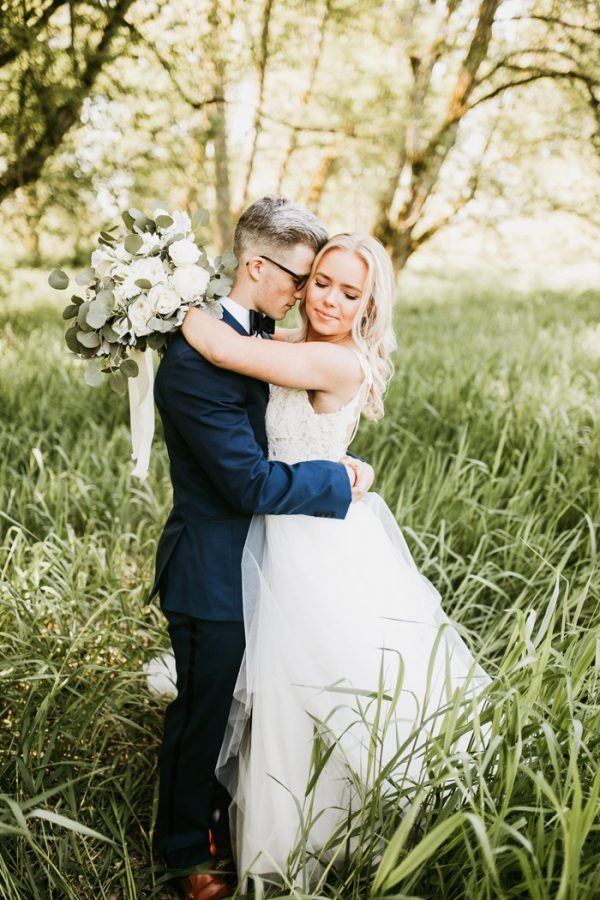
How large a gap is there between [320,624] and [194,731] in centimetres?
55

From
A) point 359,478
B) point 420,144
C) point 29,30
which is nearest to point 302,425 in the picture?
point 359,478

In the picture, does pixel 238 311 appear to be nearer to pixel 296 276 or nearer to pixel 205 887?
pixel 296 276

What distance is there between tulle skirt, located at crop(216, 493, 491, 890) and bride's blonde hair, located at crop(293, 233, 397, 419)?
547 mm

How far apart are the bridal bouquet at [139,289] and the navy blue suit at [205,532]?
0.28ft

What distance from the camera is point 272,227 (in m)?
1.88

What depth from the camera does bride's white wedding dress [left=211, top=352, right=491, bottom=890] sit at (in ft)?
6.05

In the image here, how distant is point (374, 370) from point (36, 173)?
4450 mm

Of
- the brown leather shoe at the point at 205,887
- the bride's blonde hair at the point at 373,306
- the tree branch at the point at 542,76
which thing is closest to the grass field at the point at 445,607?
the brown leather shoe at the point at 205,887

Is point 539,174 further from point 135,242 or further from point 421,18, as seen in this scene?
point 135,242

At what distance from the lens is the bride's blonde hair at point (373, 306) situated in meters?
1.95

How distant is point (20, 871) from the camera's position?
74.9 inches

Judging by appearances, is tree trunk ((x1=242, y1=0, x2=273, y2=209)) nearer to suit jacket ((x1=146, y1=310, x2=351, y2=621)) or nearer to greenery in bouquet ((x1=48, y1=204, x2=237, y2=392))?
greenery in bouquet ((x1=48, y1=204, x2=237, y2=392))

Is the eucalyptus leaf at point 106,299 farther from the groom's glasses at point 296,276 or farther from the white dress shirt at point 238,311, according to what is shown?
the groom's glasses at point 296,276

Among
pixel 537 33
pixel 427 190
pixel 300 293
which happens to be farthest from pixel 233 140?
pixel 300 293
